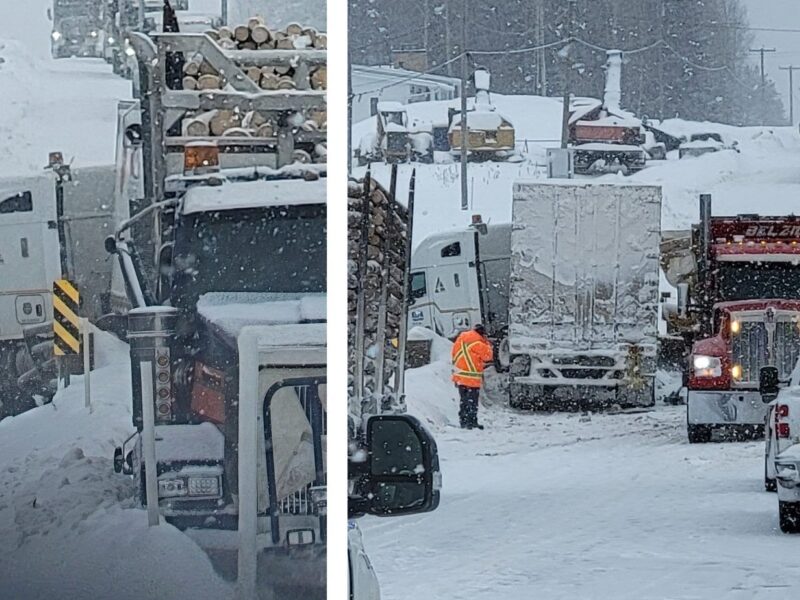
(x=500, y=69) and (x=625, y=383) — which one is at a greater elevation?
(x=500, y=69)

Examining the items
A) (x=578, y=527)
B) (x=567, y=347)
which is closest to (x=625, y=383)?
(x=567, y=347)

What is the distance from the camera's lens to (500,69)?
4.02m

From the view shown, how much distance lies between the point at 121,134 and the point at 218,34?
34cm

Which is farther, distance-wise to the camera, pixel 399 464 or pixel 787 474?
pixel 787 474

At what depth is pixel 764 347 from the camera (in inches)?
158

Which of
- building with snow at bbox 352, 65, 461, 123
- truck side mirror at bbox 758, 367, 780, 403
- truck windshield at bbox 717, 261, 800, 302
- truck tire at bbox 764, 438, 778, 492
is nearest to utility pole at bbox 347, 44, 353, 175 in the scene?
building with snow at bbox 352, 65, 461, 123

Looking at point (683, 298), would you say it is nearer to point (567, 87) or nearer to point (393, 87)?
point (567, 87)

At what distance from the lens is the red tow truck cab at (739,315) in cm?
400

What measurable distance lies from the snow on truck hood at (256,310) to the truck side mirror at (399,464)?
31 centimetres

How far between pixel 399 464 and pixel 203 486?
1.58ft

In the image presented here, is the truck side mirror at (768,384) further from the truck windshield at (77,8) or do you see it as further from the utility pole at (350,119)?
the truck windshield at (77,8)

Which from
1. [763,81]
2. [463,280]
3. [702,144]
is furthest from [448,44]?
[763,81]

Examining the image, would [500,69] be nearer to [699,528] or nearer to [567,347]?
[567,347]

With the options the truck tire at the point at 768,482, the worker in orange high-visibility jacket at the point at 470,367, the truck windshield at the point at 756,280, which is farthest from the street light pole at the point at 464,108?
the truck tire at the point at 768,482
